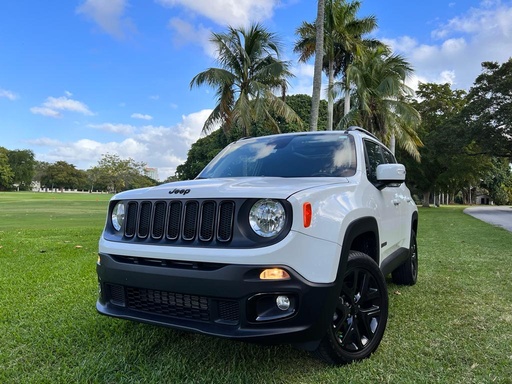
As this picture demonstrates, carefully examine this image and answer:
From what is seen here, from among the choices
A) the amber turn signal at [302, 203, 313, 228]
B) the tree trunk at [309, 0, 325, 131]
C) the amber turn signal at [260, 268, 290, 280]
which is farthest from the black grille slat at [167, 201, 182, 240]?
the tree trunk at [309, 0, 325, 131]

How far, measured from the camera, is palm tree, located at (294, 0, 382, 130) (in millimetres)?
21344

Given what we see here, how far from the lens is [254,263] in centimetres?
229

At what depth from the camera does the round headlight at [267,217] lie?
2404 mm

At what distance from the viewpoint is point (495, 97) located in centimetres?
2750

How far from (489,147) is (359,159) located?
29.4 meters

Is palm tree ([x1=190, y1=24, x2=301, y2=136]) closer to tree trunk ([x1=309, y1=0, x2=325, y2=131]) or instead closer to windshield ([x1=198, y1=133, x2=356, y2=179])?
tree trunk ([x1=309, y1=0, x2=325, y2=131])

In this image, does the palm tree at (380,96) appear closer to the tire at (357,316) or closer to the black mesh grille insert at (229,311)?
the tire at (357,316)

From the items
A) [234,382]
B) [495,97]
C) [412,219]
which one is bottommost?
[234,382]

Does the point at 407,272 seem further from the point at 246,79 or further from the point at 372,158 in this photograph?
the point at 246,79

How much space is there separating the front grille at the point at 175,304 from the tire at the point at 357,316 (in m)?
0.68

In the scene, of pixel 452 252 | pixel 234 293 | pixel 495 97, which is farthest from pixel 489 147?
pixel 234 293

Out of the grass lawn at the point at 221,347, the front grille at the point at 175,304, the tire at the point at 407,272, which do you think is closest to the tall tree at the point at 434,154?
the tire at the point at 407,272

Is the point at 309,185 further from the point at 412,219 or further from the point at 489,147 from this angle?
the point at 489,147

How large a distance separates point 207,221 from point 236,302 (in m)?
0.53
